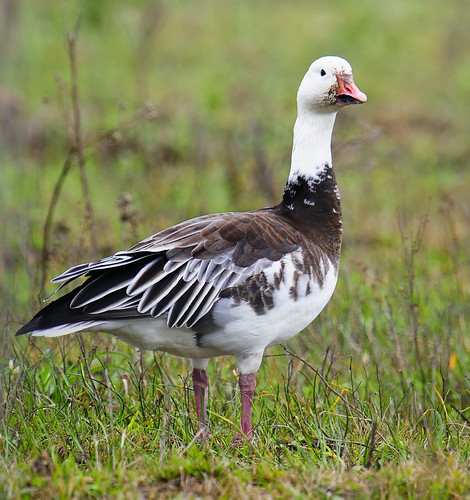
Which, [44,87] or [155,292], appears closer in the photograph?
[155,292]

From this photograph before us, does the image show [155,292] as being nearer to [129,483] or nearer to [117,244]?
[129,483]

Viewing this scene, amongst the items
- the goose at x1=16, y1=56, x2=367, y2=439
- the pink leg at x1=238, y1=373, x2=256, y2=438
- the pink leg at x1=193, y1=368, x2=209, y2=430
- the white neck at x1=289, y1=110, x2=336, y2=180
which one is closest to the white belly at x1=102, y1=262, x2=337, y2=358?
the goose at x1=16, y1=56, x2=367, y2=439

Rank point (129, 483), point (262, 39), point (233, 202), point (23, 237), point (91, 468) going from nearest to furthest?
point (129, 483), point (91, 468), point (23, 237), point (233, 202), point (262, 39)

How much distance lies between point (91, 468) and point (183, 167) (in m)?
6.24

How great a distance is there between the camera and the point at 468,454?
156 inches

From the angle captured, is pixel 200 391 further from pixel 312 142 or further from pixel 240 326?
pixel 312 142

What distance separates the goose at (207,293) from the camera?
13.6 feet

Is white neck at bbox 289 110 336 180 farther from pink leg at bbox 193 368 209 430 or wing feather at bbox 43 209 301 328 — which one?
pink leg at bbox 193 368 209 430

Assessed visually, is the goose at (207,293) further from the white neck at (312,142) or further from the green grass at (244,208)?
the white neck at (312,142)

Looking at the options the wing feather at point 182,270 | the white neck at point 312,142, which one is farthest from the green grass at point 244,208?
the white neck at point 312,142

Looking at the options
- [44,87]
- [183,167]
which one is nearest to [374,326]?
[183,167]

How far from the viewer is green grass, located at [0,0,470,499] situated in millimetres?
3812

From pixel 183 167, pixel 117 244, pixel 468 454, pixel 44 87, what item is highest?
pixel 44 87

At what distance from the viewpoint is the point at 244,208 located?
8.61 m
